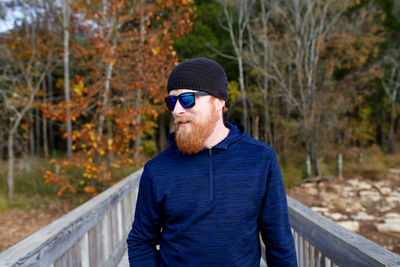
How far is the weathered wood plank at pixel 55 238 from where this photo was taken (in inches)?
54.2

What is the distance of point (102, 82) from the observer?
541cm

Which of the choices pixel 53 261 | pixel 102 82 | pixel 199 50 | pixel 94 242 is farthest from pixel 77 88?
pixel 199 50

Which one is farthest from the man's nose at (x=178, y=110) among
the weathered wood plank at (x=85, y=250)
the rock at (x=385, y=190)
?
the rock at (x=385, y=190)

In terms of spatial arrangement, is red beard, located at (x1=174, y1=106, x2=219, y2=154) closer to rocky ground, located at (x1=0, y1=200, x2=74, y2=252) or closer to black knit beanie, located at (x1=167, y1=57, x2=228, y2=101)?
black knit beanie, located at (x1=167, y1=57, x2=228, y2=101)

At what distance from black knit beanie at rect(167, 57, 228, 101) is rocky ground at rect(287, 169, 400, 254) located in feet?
19.3

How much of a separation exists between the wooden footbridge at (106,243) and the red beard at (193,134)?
90 cm

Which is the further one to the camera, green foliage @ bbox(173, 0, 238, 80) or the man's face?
green foliage @ bbox(173, 0, 238, 80)

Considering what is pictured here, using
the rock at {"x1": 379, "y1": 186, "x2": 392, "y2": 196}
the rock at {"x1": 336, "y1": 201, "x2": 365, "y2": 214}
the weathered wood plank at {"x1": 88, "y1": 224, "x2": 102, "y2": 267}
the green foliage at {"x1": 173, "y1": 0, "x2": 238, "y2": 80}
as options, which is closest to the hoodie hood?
the weathered wood plank at {"x1": 88, "y1": 224, "x2": 102, "y2": 267}

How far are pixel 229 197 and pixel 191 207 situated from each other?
7.0 inches

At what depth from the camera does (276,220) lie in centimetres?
137

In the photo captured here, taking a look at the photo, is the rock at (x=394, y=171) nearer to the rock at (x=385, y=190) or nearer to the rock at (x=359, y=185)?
the rock at (x=359, y=185)

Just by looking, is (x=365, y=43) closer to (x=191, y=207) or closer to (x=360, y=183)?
(x=360, y=183)

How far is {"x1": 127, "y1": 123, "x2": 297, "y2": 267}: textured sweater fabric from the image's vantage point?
1.32 m

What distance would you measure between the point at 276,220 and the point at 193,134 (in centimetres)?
56
